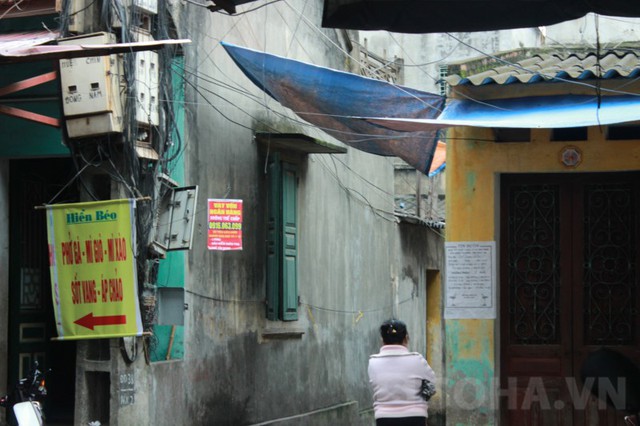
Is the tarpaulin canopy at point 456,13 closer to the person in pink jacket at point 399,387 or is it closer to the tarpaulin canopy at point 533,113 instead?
the tarpaulin canopy at point 533,113

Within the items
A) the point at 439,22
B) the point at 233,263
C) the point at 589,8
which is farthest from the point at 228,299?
the point at 589,8

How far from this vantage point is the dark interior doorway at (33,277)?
11.8 meters

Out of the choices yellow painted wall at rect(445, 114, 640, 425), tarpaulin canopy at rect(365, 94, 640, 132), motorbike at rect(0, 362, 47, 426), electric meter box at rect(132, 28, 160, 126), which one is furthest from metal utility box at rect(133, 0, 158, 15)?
motorbike at rect(0, 362, 47, 426)

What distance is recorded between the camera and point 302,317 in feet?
47.6

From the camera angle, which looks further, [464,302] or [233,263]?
[233,263]

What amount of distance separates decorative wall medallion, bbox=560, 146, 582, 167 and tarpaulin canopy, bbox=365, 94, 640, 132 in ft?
1.82

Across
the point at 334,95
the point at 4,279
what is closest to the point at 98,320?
the point at 4,279

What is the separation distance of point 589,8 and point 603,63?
316cm

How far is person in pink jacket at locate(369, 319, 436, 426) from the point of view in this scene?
7.92 meters

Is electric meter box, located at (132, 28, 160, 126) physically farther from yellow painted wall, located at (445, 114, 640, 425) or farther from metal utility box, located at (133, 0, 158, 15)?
yellow painted wall, located at (445, 114, 640, 425)

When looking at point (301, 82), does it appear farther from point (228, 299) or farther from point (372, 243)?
point (372, 243)

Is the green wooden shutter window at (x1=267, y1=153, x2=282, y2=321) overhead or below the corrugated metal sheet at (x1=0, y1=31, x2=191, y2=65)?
below

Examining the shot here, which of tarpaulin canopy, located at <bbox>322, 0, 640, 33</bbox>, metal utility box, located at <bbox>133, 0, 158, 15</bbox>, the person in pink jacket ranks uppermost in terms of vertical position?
metal utility box, located at <bbox>133, 0, 158, 15</bbox>

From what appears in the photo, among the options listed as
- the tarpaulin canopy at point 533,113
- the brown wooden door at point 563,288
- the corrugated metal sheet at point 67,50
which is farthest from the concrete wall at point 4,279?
the brown wooden door at point 563,288
